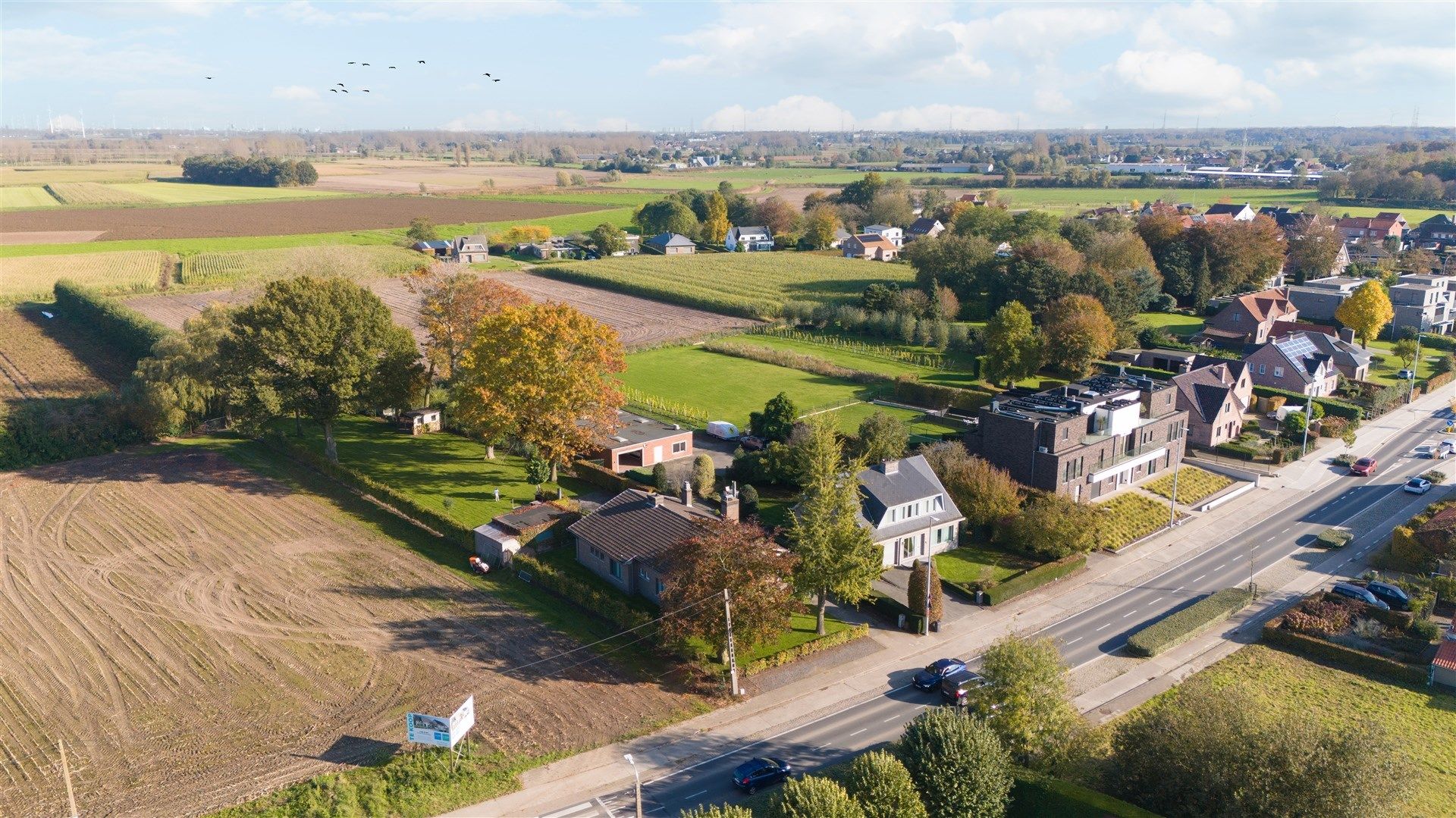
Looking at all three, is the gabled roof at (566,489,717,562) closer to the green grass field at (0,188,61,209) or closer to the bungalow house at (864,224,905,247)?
the bungalow house at (864,224,905,247)

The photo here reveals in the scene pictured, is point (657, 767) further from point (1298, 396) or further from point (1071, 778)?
point (1298, 396)

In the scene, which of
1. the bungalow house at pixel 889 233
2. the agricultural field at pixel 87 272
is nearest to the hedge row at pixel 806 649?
the agricultural field at pixel 87 272

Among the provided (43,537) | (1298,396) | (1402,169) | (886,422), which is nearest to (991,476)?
(886,422)

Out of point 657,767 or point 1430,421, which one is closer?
point 657,767

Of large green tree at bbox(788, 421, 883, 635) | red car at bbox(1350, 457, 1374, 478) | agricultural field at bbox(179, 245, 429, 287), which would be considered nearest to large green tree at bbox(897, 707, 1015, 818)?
large green tree at bbox(788, 421, 883, 635)

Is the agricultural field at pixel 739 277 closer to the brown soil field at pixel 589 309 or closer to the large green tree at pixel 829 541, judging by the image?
the brown soil field at pixel 589 309

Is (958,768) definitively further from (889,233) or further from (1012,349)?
(889,233)

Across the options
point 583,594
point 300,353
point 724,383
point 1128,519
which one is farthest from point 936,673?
point 724,383
